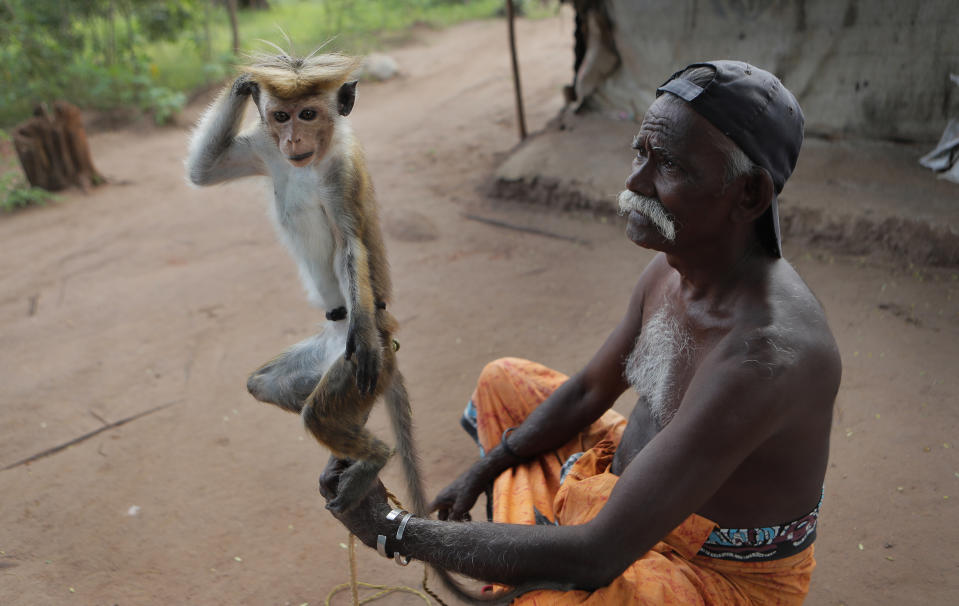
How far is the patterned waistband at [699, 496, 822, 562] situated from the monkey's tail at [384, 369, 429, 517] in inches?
44.9

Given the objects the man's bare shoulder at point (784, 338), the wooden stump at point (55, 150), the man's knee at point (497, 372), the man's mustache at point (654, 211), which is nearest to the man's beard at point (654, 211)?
the man's mustache at point (654, 211)

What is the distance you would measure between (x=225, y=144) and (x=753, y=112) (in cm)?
174

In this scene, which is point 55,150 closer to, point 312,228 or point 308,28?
point 312,228

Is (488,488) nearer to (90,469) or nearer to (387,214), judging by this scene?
(90,469)

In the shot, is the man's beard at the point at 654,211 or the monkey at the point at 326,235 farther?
the monkey at the point at 326,235

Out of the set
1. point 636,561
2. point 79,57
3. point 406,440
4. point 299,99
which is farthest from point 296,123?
point 79,57

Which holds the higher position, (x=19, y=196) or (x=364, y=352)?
(x=364, y=352)

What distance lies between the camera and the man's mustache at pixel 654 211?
210cm

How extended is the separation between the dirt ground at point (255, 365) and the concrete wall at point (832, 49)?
1.06 metres

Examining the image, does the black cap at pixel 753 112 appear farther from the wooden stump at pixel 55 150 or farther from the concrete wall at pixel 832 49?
the wooden stump at pixel 55 150

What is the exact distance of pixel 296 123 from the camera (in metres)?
2.32

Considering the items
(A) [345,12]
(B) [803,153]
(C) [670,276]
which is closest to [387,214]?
(B) [803,153]

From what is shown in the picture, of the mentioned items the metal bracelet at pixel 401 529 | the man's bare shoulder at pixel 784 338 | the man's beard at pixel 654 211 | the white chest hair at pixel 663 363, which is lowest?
the metal bracelet at pixel 401 529

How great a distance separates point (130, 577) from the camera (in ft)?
10.5
